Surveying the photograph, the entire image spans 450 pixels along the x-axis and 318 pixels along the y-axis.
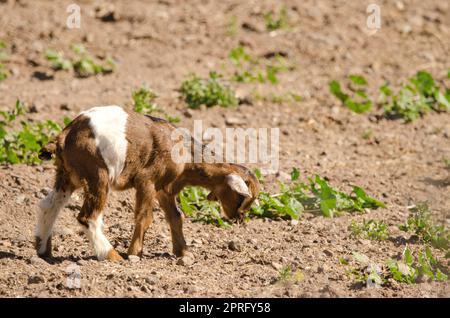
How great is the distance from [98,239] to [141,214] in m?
0.48

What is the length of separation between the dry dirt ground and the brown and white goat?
312 mm

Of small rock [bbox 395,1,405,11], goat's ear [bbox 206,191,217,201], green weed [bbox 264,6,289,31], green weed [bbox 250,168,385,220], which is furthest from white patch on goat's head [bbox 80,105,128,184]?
small rock [bbox 395,1,405,11]

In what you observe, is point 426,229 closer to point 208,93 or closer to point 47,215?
point 47,215

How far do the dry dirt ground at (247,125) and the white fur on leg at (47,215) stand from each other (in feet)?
0.75

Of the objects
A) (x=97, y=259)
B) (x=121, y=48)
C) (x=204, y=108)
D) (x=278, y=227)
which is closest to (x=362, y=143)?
(x=204, y=108)

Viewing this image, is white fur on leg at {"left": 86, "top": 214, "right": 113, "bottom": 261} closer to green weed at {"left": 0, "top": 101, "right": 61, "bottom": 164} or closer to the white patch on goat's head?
the white patch on goat's head

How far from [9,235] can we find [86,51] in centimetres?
608

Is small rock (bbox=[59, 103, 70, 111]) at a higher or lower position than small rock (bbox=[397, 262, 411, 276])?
higher

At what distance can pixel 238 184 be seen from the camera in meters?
8.15

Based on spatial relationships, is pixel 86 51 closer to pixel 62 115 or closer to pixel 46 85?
pixel 46 85

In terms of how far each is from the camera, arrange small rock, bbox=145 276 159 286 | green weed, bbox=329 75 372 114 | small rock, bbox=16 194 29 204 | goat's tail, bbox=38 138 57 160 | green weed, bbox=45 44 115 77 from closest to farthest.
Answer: small rock, bbox=145 276 159 286
goat's tail, bbox=38 138 57 160
small rock, bbox=16 194 29 204
green weed, bbox=329 75 372 114
green weed, bbox=45 44 115 77

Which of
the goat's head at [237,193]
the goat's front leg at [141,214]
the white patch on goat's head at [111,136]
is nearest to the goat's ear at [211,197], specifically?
the goat's head at [237,193]

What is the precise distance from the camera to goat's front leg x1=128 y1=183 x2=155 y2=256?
7.73 m

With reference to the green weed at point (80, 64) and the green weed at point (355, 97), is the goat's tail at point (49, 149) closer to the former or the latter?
the green weed at point (80, 64)
